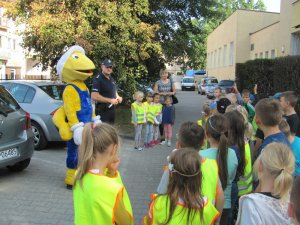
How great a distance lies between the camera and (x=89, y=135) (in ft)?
8.21

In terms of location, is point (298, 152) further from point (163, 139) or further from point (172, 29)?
point (172, 29)

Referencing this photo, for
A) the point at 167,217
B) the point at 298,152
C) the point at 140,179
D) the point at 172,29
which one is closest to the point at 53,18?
the point at 140,179

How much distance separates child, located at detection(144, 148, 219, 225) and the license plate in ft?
13.4

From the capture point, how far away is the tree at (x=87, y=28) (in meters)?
10.7

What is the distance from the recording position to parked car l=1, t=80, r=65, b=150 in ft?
27.0

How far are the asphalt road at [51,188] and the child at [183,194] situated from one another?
2.42m

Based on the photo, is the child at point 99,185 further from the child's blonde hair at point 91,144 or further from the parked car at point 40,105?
the parked car at point 40,105

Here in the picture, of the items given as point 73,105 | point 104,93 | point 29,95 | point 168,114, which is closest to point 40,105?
point 29,95

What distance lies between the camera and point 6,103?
6.30 m

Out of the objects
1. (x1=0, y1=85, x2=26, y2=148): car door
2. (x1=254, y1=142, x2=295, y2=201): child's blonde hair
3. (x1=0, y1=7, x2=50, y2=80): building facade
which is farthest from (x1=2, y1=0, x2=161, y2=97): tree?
(x1=0, y1=7, x2=50, y2=80): building facade

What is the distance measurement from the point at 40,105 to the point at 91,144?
20.4ft

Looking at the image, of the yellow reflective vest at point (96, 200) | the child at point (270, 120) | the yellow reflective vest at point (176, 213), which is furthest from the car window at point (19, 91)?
the yellow reflective vest at point (176, 213)

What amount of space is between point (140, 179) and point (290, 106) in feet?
9.89

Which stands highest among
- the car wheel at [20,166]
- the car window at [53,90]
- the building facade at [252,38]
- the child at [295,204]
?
the building facade at [252,38]
